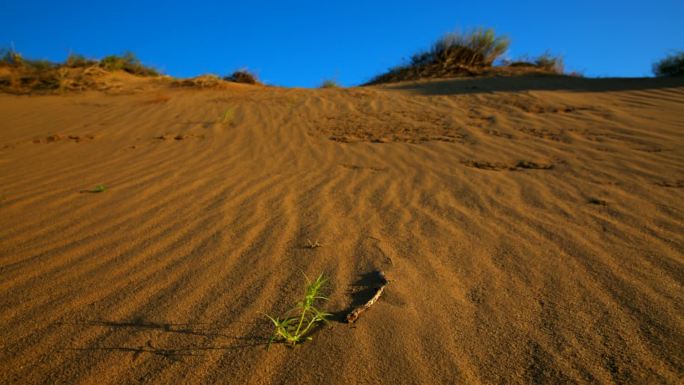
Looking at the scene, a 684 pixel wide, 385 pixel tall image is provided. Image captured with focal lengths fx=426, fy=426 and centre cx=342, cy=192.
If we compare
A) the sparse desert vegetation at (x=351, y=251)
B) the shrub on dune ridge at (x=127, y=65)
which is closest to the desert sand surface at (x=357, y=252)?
the sparse desert vegetation at (x=351, y=251)

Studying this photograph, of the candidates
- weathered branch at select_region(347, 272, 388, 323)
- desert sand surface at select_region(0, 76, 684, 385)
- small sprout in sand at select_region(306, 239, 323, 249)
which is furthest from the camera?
small sprout in sand at select_region(306, 239, 323, 249)

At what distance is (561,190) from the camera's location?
9.76 feet

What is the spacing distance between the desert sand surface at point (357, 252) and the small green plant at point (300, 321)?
47 millimetres

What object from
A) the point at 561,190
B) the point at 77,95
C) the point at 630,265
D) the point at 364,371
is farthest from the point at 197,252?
the point at 77,95

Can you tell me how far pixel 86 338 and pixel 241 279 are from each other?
63cm

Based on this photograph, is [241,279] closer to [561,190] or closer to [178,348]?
[178,348]

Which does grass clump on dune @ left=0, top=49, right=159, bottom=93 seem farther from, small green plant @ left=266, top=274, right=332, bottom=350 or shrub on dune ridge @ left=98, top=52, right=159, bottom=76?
small green plant @ left=266, top=274, right=332, bottom=350

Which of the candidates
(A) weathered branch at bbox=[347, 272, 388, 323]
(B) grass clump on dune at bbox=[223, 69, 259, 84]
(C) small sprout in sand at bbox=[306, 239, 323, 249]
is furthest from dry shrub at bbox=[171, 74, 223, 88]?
(A) weathered branch at bbox=[347, 272, 388, 323]

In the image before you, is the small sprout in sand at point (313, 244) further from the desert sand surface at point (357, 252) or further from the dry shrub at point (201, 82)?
the dry shrub at point (201, 82)

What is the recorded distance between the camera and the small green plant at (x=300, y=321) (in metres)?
1.52

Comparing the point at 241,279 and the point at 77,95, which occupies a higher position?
the point at 77,95

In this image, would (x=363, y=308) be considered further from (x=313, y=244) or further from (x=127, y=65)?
(x=127, y=65)

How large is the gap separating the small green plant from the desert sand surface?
5 cm

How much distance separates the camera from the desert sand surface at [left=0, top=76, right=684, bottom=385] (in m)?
1.44
